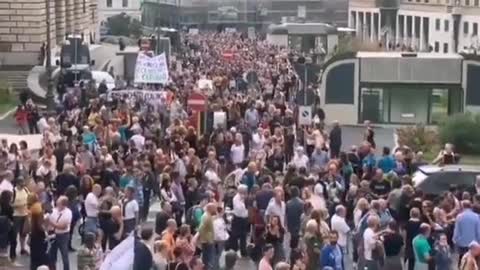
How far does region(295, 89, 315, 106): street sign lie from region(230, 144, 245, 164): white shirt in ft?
47.5

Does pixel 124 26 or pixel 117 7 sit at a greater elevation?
pixel 117 7

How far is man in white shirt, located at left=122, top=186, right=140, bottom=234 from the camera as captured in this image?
23.7 m

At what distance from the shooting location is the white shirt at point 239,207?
24.6 metres

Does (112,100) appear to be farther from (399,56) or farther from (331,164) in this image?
(331,164)

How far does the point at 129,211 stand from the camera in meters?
23.9

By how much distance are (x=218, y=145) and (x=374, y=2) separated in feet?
321

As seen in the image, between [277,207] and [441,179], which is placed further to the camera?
[441,179]

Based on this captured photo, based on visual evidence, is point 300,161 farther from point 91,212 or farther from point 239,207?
point 91,212

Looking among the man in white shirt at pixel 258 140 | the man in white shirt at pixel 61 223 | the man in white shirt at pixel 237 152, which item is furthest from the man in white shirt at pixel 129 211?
the man in white shirt at pixel 258 140

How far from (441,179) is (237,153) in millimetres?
5207

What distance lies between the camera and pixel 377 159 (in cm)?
3105

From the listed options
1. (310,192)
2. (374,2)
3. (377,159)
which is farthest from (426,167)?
(374,2)

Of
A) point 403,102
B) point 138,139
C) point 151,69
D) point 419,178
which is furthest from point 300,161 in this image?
point 403,102

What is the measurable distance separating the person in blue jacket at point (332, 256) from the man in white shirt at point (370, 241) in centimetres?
93
